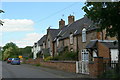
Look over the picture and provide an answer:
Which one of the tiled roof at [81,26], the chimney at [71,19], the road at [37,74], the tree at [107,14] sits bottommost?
the road at [37,74]

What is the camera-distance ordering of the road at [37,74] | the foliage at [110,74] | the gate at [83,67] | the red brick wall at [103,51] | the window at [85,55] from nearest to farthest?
the foliage at [110,74]
the road at [37,74]
the gate at [83,67]
the red brick wall at [103,51]
the window at [85,55]

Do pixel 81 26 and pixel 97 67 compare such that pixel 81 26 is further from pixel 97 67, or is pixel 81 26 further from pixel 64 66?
pixel 97 67

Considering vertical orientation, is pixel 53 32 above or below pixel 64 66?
above

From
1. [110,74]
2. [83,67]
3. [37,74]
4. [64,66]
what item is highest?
[83,67]

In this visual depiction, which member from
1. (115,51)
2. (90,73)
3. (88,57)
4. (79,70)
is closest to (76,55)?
(88,57)

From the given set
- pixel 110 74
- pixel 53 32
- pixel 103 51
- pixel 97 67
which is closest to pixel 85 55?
pixel 103 51

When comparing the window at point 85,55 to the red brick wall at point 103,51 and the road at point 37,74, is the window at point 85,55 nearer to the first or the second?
the red brick wall at point 103,51

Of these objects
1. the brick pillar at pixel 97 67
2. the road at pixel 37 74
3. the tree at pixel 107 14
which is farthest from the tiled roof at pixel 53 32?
the tree at pixel 107 14

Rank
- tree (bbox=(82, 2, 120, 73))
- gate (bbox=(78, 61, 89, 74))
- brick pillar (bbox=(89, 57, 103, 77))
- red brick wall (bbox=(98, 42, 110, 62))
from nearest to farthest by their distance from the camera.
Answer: tree (bbox=(82, 2, 120, 73)) < brick pillar (bbox=(89, 57, 103, 77)) < gate (bbox=(78, 61, 89, 74)) < red brick wall (bbox=(98, 42, 110, 62))

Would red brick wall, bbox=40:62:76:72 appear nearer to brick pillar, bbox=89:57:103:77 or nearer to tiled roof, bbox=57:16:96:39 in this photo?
brick pillar, bbox=89:57:103:77

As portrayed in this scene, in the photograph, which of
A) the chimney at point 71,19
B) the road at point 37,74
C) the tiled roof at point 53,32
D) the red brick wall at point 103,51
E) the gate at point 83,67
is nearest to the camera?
the road at point 37,74

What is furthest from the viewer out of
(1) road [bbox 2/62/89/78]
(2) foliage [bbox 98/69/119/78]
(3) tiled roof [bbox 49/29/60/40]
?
(3) tiled roof [bbox 49/29/60/40]

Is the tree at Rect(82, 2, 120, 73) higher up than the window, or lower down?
higher up

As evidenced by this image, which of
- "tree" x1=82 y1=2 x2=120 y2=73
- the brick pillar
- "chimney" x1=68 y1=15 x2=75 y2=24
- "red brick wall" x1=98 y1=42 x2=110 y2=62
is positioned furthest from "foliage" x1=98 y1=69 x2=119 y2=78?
"chimney" x1=68 y1=15 x2=75 y2=24
